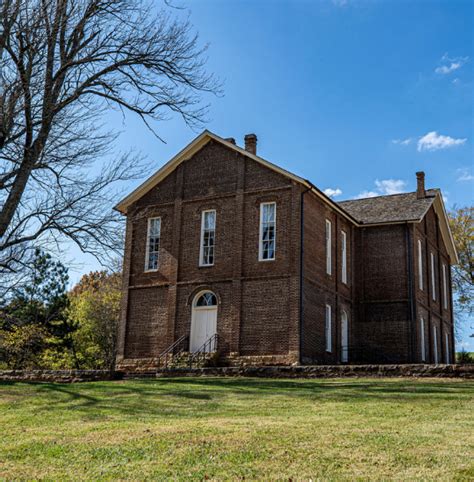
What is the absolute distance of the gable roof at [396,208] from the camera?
30625mm

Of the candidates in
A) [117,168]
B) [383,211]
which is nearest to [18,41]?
[117,168]

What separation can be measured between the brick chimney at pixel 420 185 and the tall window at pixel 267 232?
11052 millimetres

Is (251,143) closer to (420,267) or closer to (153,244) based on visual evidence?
(153,244)

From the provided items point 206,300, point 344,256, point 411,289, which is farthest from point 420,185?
point 206,300

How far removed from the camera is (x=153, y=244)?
28312mm

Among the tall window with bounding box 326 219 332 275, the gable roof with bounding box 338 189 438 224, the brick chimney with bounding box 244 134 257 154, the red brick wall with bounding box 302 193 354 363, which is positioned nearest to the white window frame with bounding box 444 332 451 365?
the gable roof with bounding box 338 189 438 224

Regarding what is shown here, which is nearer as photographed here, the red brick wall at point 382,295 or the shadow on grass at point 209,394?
the shadow on grass at point 209,394

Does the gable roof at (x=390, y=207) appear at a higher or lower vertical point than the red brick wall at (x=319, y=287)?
higher

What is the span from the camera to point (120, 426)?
1222cm

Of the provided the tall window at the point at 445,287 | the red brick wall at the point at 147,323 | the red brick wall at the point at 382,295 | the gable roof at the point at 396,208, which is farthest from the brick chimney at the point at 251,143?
the tall window at the point at 445,287

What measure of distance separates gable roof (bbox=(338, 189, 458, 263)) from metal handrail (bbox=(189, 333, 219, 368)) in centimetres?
938

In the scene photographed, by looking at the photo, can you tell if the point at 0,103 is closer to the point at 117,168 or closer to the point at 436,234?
the point at 117,168

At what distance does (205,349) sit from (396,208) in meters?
12.4

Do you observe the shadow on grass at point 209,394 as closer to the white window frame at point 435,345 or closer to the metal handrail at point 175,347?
the metal handrail at point 175,347
